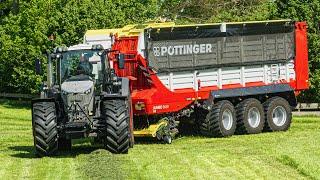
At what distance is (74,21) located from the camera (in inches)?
1644

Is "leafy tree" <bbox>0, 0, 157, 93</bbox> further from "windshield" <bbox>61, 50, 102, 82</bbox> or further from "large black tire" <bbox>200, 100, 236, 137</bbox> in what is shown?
"windshield" <bbox>61, 50, 102, 82</bbox>

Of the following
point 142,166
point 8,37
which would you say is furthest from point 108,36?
point 8,37

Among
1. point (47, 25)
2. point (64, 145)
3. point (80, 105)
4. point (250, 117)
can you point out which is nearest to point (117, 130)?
point (80, 105)

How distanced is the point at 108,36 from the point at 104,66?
485 centimetres

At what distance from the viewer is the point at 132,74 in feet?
74.0

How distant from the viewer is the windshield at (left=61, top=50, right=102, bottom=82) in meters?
19.4

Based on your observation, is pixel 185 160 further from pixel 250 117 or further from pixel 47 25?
pixel 47 25

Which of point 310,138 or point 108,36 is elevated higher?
point 108,36

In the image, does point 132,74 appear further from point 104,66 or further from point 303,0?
point 303,0

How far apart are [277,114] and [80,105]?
896 centimetres

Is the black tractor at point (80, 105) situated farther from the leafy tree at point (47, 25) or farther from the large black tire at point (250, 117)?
the leafy tree at point (47, 25)

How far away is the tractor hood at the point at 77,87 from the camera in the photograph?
18.5 meters

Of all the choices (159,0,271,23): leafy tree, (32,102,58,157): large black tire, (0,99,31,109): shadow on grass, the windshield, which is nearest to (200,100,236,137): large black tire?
the windshield

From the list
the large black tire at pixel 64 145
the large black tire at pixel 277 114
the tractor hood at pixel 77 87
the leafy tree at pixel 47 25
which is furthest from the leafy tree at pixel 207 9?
the tractor hood at pixel 77 87
